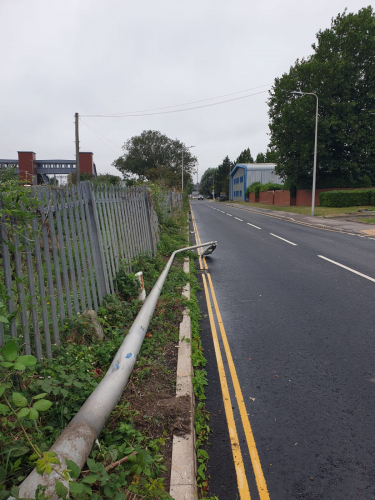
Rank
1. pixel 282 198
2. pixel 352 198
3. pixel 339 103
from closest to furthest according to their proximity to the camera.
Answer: pixel 352 198 → pixel 339 103 → pixel 282 198

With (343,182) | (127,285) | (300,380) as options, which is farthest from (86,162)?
(300,380)

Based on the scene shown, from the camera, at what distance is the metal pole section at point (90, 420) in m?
2.17

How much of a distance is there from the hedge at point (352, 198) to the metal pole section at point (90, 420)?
30.9 meters

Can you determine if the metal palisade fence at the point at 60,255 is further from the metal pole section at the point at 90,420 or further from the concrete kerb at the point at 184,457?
the concrete kerb at the point at 184,457

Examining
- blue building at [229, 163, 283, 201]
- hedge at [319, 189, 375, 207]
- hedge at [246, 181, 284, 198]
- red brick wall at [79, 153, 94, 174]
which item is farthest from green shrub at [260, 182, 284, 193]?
red brick wall at [79, 153, 94, 174]

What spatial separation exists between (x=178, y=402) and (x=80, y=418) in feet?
3.31

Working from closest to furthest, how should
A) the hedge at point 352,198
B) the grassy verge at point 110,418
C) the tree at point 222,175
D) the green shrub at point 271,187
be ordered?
the grassy verge at point 110,418 < the hedge at point 352,198 < the green shrub at point 271,187 < the tree at point 222,175

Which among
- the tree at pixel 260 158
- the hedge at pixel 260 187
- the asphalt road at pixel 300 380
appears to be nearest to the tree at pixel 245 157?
the tree at pixel 260 158

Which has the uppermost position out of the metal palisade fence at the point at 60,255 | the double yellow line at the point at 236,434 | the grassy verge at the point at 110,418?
the metal palisade fence at the point at 60,255

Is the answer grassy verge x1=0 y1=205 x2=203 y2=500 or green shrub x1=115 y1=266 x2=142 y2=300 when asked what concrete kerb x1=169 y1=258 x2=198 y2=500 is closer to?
grassy verge x1=0 y1=205 x2=203 y2=500

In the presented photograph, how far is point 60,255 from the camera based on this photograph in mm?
4156

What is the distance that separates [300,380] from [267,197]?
171ft

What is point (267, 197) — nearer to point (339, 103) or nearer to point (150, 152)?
point (339, 103)

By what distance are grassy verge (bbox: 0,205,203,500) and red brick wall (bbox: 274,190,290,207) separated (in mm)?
40706
